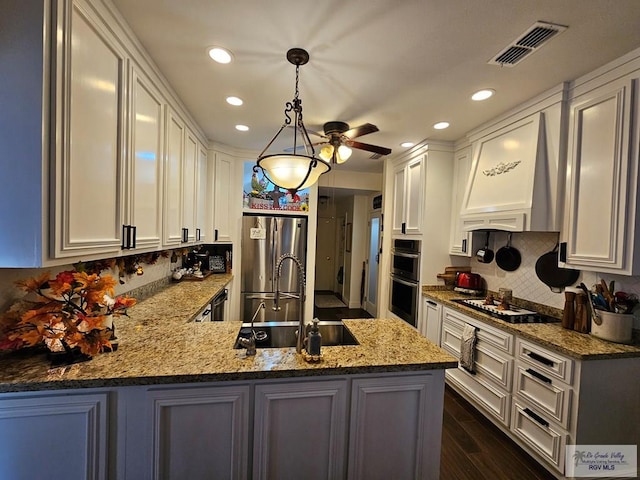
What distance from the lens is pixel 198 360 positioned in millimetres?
1242

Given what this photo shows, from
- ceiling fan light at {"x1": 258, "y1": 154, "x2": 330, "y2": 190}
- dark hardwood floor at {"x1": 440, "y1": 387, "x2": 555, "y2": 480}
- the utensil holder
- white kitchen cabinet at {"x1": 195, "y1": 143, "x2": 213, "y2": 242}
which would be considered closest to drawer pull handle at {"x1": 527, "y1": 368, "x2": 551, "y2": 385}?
the utensil holder

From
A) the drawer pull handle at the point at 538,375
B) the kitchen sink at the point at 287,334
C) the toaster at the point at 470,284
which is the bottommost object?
the drawer pull handle at the point at 538,375

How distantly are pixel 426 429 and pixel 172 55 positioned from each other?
254 cm

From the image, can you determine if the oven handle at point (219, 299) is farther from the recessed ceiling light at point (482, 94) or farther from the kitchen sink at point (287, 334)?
the recessed ceiling light at point (482, 94)

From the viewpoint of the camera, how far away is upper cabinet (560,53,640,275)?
1.62m

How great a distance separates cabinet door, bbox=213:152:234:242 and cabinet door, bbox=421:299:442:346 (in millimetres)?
2637

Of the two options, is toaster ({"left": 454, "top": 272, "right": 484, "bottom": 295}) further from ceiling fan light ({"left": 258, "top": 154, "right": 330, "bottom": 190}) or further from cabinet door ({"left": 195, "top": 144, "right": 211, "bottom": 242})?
cabinet door ({"left": 195, "top": 144, "right": 211, "bottom": 242})

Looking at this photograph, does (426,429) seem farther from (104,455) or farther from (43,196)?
(43,196)

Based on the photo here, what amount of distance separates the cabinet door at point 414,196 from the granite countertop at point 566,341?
4.10 ft

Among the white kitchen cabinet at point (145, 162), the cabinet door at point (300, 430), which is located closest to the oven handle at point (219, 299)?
the white kitchen cabinet at point (145, 162)

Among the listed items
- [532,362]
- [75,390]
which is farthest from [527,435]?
[75,390]

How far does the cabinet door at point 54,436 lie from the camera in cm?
106

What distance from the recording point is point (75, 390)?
1.08 meters

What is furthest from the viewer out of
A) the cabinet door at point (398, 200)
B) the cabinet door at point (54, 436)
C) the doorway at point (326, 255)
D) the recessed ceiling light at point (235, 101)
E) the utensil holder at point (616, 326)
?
the doorway at point (326, 255)
